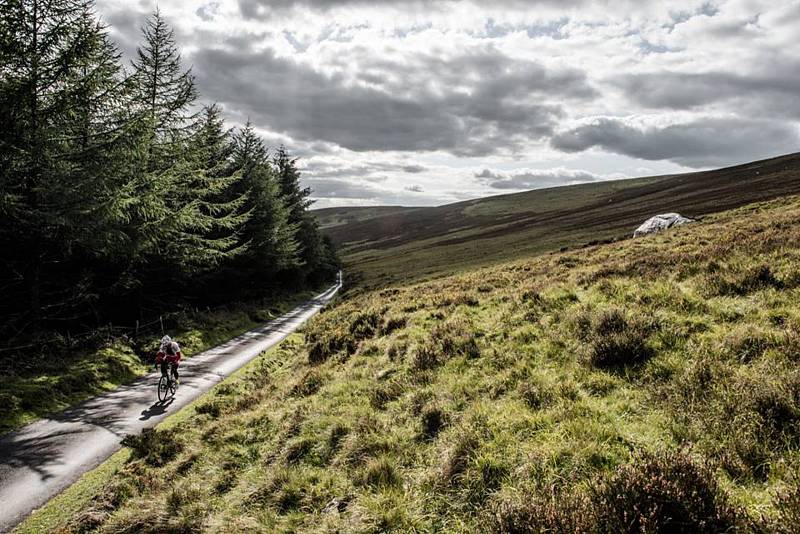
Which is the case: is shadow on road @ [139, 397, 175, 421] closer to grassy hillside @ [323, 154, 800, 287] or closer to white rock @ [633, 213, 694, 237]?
grassy hillside @ [323, 154, 800, 287]

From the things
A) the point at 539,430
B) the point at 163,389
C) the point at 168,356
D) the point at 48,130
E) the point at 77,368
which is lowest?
the point at 163,389

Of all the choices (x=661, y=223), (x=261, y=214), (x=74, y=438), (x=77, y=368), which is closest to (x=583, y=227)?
(x=661, y=223)

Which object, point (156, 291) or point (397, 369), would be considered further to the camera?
point (156, 291)

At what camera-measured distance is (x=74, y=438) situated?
1158 cm

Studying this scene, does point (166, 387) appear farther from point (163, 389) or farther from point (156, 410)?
point (156, 410)

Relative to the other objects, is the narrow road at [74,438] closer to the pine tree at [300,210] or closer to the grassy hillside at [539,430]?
the grassy hillside at [539,430]

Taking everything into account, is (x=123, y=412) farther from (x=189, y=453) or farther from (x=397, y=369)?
(x=397, y=369)

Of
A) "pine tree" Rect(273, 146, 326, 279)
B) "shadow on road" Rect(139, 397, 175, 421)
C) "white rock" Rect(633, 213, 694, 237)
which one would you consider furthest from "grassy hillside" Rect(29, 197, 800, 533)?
"pine tree" Rect(273, 146, 326, 279)

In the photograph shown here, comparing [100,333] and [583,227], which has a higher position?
[583,227]

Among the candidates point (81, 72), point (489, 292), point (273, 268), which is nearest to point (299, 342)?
point (489, 292)

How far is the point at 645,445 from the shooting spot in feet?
17.5

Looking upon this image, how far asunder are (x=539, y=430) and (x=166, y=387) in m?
14.4

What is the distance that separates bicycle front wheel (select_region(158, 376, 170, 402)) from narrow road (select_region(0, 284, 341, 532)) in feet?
0.79

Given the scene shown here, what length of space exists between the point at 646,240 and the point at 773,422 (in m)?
22.7
